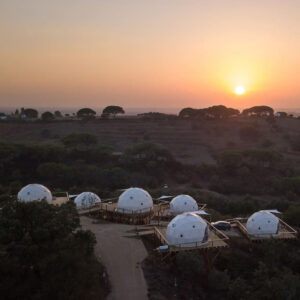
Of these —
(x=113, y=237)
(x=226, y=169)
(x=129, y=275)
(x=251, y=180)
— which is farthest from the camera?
(x=226, y=169)

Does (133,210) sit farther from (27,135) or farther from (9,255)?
(27,135)

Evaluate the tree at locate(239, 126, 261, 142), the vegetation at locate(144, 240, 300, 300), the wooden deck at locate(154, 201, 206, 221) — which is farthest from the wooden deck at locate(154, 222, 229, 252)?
the tree at locate(239, 126, 261, 142)

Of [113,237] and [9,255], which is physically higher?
[9,255]

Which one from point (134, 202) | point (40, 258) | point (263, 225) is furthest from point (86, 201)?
point (40, 258)

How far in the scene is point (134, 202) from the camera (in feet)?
79.5

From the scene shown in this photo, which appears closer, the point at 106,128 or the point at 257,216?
the point at 257,216

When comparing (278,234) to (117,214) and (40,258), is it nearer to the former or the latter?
(117,214)

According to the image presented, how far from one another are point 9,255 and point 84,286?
2902 mm

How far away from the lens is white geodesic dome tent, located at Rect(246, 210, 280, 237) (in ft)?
69.2

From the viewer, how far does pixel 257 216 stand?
71.1ft

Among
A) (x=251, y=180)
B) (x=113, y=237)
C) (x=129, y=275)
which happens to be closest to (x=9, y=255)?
(x=129, y=275)

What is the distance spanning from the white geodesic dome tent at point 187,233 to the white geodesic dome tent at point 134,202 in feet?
18.0

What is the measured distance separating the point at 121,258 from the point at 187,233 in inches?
149

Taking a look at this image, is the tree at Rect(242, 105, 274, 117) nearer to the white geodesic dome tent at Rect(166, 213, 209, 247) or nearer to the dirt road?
the dirt road
